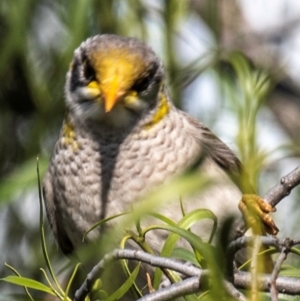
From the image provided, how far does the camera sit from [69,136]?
3541mm

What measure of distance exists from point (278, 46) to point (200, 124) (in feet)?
4.52

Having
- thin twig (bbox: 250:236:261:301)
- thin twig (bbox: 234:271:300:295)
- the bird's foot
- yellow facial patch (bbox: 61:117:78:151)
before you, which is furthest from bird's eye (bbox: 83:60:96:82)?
thin twig (bbox: 250:236:261:301)

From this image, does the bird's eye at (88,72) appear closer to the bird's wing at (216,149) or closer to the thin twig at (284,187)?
the bird's wing at (216,149)

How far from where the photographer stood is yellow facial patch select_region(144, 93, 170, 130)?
3.51 meters

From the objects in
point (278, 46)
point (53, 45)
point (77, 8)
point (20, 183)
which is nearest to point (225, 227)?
point (20, 183)

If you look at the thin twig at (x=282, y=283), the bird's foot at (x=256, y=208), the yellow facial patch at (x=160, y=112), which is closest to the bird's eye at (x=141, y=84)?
the yellow facial patch at (x=160, y=112)

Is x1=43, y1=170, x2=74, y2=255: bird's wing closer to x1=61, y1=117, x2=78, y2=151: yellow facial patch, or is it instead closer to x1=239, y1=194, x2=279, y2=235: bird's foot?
x1=61, y1=117, x2=78, y2=151: yellow facial patch

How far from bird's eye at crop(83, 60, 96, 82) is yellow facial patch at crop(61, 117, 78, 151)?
23 cm

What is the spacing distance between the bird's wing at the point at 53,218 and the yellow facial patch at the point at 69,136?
14cm

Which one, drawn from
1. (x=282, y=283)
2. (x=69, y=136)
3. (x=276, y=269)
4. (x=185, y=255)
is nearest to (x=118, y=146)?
(x=69, y=136)

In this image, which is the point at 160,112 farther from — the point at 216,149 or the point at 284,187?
the point at 284,187

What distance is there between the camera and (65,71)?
3.45 m

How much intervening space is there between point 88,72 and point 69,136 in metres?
0.28

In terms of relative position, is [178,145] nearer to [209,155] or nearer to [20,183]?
[209,155]
